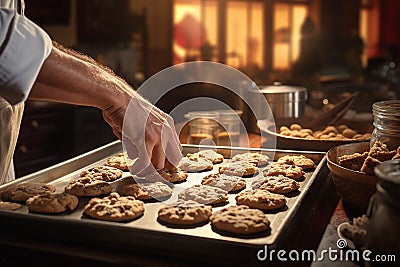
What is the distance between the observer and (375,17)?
9047 millimetres

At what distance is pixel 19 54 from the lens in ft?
3.78

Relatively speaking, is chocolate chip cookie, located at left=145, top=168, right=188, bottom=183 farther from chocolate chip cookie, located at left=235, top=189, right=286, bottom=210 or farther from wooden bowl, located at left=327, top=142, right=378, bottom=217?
wooden bowl, located at left=327, top=142, right=378, bottom=217

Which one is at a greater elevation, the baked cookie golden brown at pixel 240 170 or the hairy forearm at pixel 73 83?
the hairy forearm at pixel 73 83

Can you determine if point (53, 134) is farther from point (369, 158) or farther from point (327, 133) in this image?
point (369, 158)

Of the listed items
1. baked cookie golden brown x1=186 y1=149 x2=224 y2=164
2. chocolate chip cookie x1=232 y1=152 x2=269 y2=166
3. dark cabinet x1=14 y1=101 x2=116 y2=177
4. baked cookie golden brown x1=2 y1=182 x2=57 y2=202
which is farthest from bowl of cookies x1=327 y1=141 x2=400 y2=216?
dark cabinet x1=14 y1=101 x2=116 y2=177

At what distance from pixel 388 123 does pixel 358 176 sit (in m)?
0.26

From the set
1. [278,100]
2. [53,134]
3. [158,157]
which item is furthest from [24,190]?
[53,134]

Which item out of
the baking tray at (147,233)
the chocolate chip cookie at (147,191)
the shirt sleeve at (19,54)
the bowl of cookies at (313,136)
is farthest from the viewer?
the bowl of cookies at (313,136)

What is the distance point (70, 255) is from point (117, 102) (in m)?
0.51

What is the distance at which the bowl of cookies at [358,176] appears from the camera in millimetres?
1247

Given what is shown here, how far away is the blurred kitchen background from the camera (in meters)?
4.00

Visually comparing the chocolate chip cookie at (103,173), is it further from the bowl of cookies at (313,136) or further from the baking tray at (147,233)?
the bowl of cookies at (313,136)

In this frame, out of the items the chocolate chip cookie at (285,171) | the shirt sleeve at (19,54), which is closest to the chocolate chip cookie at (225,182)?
the chocolate chip cookie at (285,171)

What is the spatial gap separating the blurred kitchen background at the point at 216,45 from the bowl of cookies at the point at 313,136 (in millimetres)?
562
